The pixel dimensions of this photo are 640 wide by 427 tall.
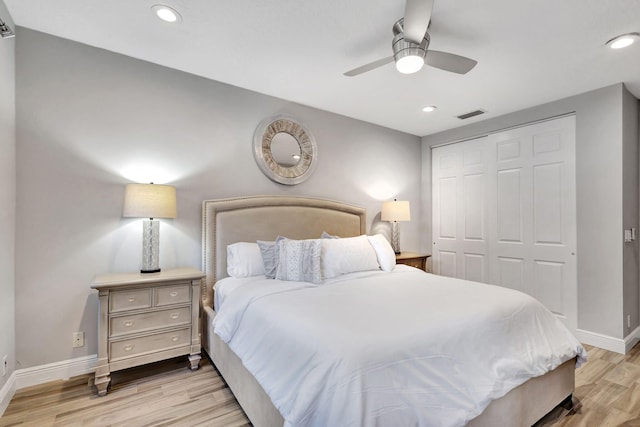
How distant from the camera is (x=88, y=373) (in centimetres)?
236

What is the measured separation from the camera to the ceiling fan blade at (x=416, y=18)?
1.53m

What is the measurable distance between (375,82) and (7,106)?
2.81 meters

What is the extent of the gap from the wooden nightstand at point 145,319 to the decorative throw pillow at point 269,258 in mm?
519

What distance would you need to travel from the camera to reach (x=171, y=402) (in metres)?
2.02

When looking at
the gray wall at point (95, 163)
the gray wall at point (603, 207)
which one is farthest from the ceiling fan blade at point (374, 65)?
the gray wall at point (603, 207)

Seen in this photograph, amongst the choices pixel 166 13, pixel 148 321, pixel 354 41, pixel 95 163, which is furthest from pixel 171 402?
pixel 354 41

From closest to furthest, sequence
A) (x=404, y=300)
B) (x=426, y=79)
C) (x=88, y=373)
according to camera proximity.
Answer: (x=404, y=300)
(x=88, y=373)
(x=426, y=79)

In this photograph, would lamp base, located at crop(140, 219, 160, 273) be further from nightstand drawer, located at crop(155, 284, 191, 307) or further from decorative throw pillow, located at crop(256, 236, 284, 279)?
decorative throw pillow, located at crop(256, 236, 284, 279)

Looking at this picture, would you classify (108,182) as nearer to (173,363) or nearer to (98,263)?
(98,263)

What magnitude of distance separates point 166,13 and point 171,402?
8.36 ft

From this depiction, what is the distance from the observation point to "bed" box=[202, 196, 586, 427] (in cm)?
118

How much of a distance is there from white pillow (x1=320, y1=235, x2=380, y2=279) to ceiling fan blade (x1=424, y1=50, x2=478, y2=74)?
62.9 inches

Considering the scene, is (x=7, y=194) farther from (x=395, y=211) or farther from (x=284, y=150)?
(x=395, y=211)

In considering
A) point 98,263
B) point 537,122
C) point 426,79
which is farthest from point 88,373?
point 537,122
